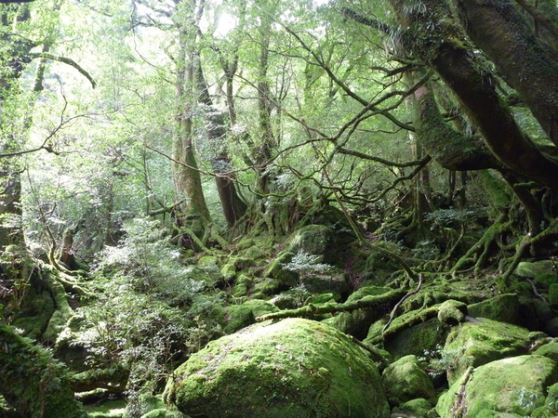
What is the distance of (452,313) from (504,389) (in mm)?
2168

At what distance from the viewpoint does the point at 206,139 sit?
14742mm

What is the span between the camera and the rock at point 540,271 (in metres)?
6.90

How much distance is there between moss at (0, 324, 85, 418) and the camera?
151 inches

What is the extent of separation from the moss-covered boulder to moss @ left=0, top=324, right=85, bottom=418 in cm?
105

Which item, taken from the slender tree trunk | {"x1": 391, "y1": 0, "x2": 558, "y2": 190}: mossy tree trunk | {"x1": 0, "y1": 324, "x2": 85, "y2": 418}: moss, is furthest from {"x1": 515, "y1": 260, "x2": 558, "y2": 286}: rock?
the slender tree trunk

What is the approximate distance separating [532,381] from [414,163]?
157 inches

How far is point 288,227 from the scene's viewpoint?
12906 mm

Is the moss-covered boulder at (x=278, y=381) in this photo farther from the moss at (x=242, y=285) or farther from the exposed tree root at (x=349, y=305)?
the moss at (x=242, y=285)

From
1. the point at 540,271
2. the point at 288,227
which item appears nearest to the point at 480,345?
the point at 540,271

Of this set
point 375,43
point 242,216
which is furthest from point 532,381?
point 242,216

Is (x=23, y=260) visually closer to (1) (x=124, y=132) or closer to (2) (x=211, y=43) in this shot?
(1) (x=124, y=132)

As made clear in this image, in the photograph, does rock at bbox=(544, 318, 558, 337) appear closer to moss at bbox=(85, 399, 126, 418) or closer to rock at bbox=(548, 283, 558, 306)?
rock at bbox=(548, 283, 558, 306)

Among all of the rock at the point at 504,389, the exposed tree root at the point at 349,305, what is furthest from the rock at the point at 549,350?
the exposed tree root at the point at 349,305

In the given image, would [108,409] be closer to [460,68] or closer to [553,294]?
[460,68]
